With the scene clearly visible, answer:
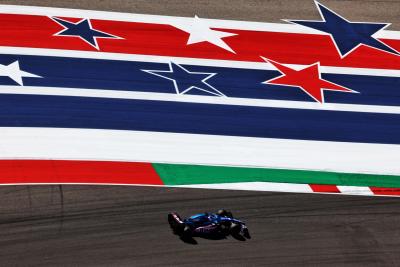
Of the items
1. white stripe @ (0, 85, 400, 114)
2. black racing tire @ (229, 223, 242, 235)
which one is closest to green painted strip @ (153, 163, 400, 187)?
black racing tire @ (229, 223, 242, 235)

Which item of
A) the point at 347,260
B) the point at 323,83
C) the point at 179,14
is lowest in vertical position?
the point at 347,260

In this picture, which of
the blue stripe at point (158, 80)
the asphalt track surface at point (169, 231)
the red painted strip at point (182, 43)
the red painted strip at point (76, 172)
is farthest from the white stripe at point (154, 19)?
the asphalt track surface at point (169, 231)

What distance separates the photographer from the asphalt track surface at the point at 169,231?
49.2ft

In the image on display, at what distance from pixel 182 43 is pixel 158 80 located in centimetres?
155

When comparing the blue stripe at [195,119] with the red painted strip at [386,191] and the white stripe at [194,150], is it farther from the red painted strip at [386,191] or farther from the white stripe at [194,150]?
the red painted strip at [386,191]

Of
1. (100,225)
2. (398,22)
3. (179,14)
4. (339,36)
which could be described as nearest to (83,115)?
(100,225)

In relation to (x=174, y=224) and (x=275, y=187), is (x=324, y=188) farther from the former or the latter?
(x=174, y=224)

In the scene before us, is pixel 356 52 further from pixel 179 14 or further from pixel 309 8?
pixel 179 14

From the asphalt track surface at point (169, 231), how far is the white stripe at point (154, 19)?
19.1 feet

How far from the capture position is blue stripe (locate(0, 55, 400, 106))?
18.6 m

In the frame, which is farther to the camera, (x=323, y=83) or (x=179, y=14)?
(x=179, y=14)

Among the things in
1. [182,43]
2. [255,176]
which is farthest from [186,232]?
[182,43]

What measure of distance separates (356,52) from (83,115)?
7.51 metres

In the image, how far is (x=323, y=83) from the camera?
19.2 m
